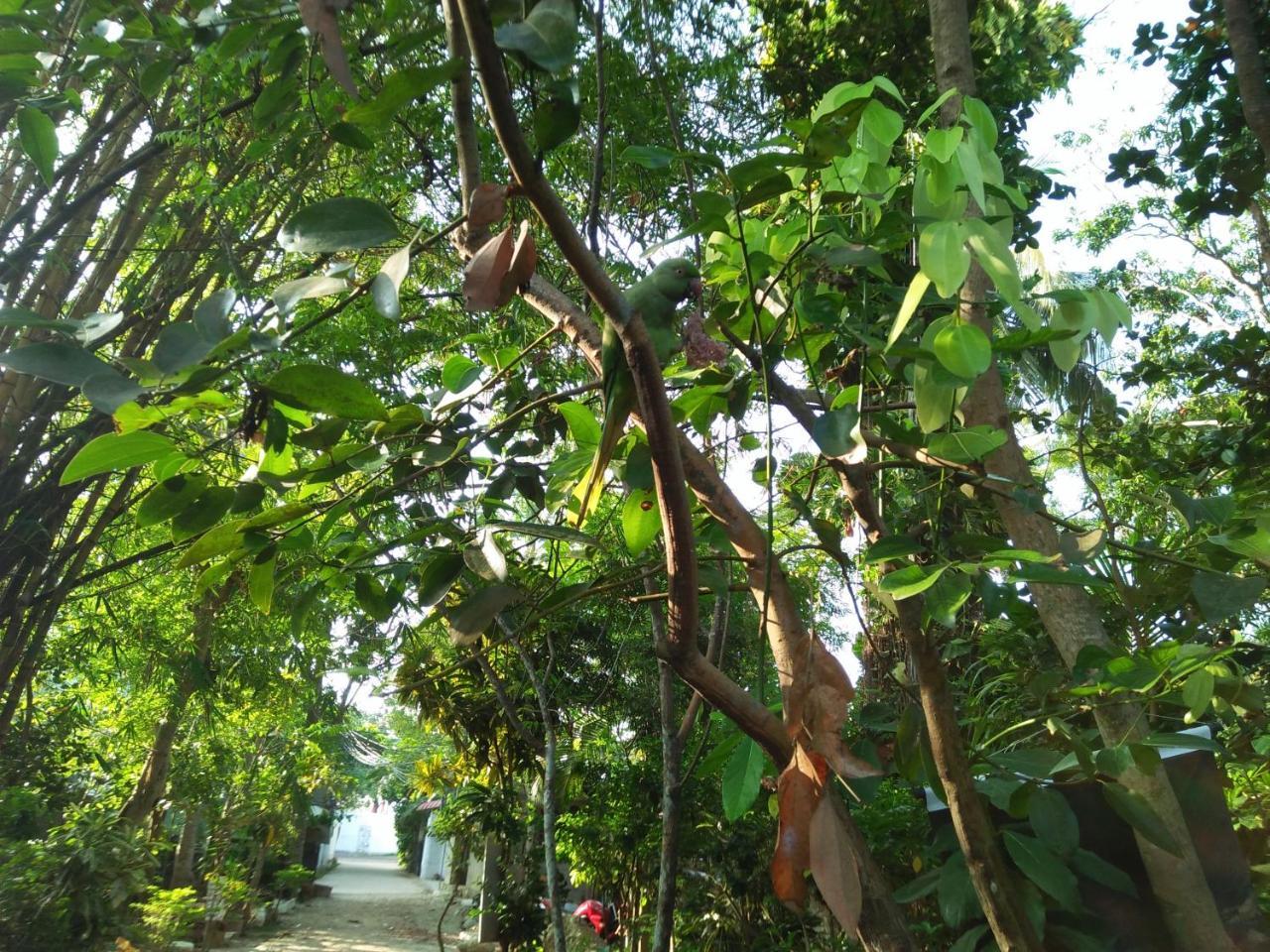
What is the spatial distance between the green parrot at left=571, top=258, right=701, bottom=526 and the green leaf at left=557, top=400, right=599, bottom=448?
0.68ft

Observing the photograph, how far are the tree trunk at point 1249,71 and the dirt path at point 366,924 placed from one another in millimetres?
6039

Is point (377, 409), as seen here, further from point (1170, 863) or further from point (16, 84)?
point (1170, 863)

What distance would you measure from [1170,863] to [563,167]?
2.06 meters

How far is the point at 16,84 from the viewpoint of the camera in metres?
0.59

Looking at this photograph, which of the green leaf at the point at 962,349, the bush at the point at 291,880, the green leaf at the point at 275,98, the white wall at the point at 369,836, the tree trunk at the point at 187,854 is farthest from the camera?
the white wall at the point at 369,836

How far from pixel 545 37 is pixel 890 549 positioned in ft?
1.15

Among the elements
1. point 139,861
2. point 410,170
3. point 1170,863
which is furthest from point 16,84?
point 139,861

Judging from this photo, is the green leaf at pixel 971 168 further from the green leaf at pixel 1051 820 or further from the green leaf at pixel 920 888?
the green leaf at pixel 920 888

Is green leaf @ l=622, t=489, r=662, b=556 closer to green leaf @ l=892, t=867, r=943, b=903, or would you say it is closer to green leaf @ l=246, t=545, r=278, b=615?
green leaf @ l=246, t=545, r=278, b=615

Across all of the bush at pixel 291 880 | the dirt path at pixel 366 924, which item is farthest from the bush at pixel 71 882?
the bush at pixel 291 880

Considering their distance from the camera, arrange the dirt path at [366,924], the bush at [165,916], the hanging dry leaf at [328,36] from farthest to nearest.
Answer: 1. the dirt path at [366,924]
2. the bush at [165,916]
3. the hanging dry leaf at [328,36]

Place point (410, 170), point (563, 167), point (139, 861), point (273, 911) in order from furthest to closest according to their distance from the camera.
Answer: point (273, 911) < point (139, 861) < point (410, 170) < point (563, 167)

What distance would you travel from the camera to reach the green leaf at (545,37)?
0.35m

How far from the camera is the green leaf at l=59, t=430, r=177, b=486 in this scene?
0.45 m
